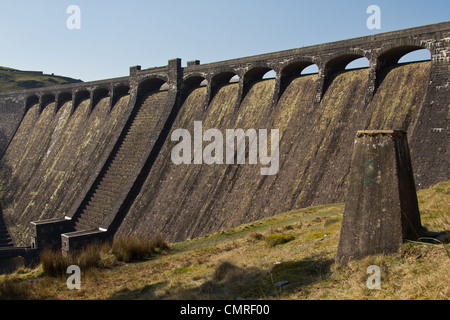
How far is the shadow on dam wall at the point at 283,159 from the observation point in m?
16.9

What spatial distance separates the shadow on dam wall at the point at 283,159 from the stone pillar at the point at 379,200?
939cm

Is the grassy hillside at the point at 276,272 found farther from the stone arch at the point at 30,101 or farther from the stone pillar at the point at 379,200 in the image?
the stone arch at the point at 30,101

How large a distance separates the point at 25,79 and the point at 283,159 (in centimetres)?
8546

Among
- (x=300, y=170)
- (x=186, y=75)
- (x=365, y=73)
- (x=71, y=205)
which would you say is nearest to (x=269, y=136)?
(x=300, y=170)

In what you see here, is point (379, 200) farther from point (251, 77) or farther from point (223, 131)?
point (251, 77)

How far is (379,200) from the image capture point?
22.1 feet

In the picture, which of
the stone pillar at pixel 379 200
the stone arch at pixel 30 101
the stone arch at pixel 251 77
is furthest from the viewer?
the stone arch at pixel 30 101

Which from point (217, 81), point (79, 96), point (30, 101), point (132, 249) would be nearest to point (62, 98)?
point (79, 96)

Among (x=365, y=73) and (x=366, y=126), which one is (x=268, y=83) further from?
(x=366, y=126)


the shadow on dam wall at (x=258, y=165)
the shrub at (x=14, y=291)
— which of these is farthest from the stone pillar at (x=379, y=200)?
the shadow on dam wall at (x=258, y=165)

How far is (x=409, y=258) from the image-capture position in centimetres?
635

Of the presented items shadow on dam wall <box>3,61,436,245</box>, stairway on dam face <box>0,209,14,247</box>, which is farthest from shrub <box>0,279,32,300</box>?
stairway on dam face <box>0,209,14,247</box>

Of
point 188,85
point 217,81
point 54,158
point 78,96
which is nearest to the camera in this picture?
point 217,81

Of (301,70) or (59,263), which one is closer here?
(59,263)
